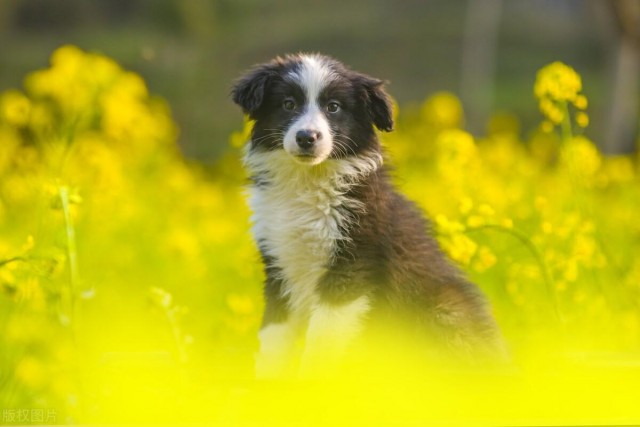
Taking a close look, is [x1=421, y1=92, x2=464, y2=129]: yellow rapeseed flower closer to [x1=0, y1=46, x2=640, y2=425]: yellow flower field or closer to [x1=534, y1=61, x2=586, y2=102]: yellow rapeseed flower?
[x1=0, y1=46, x2=640, y2=425]: yellow flower field

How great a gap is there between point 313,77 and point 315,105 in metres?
0.09

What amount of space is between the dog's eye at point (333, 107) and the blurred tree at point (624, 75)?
5.65 m

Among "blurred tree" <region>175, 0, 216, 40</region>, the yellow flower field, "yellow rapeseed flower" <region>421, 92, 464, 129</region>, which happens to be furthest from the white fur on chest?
"blurred tree" <region>175, 0, 216, 40</region>

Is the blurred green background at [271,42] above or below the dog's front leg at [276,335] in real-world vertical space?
above

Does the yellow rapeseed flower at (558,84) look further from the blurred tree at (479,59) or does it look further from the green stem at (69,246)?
the blurred tree at (479,59)

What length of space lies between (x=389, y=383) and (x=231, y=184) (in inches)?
191

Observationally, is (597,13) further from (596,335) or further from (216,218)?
(596,335)

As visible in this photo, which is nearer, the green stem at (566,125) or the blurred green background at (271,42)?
the green stem at (566,125)

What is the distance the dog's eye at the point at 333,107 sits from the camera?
3.22 metres

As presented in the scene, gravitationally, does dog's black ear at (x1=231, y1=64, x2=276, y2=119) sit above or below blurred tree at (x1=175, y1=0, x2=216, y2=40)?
below

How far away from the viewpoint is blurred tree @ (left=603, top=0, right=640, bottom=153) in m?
8.22

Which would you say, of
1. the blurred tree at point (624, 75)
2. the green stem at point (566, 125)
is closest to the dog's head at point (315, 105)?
the green stem at point (566, 125)

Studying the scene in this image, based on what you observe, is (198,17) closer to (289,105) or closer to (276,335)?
(289,105)

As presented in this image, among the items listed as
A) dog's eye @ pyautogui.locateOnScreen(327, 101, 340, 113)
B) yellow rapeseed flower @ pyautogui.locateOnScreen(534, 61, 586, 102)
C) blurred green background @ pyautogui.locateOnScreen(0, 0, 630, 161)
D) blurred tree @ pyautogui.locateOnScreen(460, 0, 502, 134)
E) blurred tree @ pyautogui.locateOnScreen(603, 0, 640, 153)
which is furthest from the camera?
blurred tree @ pyautogui.locateOnScreen(460, 0, 502, 134)
